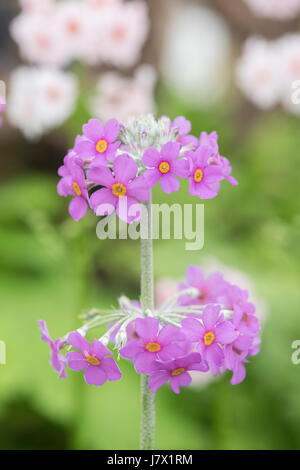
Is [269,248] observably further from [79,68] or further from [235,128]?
[235,128]

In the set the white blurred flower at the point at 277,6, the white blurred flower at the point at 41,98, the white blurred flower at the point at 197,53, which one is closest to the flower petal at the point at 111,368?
the white blurred flower at the point at 41,98

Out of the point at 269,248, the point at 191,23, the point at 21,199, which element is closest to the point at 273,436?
the point at 269,248

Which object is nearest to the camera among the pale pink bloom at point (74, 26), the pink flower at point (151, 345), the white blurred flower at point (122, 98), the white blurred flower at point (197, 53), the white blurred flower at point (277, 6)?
the pink flower at point (151, 345)

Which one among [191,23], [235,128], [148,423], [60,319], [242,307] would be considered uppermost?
[191,23]

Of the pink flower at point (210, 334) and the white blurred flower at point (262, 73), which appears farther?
the white blurred flower at point (262, 73)

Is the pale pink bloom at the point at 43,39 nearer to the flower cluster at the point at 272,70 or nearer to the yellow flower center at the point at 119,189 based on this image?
the flower cluster at the point at 272,70
